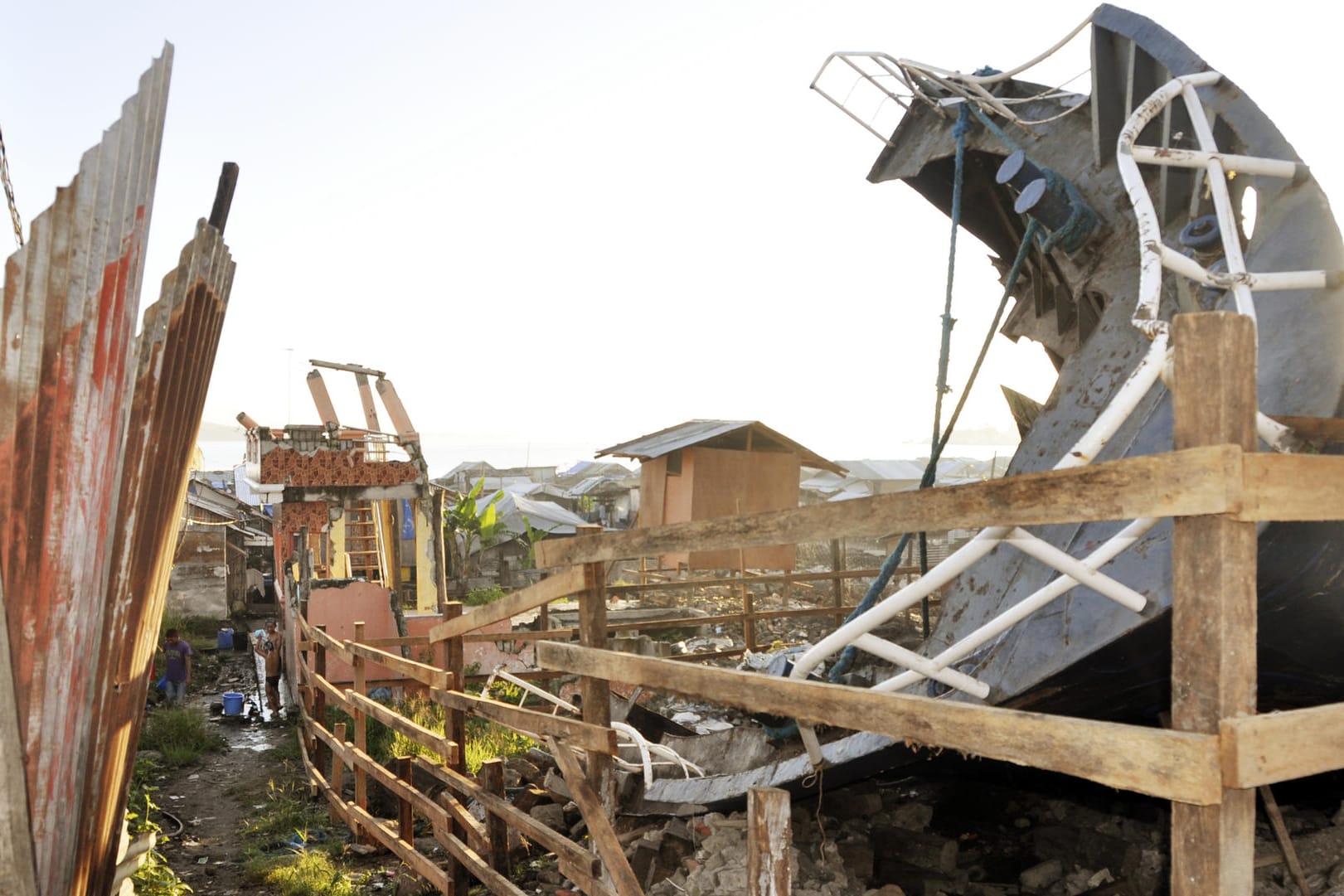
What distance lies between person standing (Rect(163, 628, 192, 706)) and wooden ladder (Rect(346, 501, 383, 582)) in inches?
216

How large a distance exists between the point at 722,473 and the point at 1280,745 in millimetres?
16825

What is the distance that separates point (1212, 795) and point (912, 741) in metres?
0.70

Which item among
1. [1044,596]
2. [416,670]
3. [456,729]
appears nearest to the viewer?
[1044,596]

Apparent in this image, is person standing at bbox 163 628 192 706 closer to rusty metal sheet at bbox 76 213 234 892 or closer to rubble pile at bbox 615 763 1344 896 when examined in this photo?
rusty metal sheet at bbox 76 213 234 892

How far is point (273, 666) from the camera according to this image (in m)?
14.0

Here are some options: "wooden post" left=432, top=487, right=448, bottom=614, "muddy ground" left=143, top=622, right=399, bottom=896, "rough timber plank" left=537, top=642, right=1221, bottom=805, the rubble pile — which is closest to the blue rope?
the rubble pile

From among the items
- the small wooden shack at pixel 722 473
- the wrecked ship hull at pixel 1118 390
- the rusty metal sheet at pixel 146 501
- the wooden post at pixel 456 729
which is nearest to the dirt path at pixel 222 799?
the wooden post at pixel 456 729

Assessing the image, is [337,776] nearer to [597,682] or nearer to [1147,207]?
[597,682]

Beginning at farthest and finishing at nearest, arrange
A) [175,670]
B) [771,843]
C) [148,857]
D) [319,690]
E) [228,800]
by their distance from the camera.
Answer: [175,670], [228,800], [319,690], [148,857], [771,843]

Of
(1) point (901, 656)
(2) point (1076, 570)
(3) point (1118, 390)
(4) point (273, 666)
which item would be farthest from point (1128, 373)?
(4) point (273, 666)

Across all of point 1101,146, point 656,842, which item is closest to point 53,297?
point 656,842

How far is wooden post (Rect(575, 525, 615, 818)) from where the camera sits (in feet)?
12.3

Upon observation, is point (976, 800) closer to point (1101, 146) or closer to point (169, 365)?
point (1101, 146)

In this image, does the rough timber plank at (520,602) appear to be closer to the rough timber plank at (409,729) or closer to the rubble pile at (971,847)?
the rough timber plank at (409,729)
